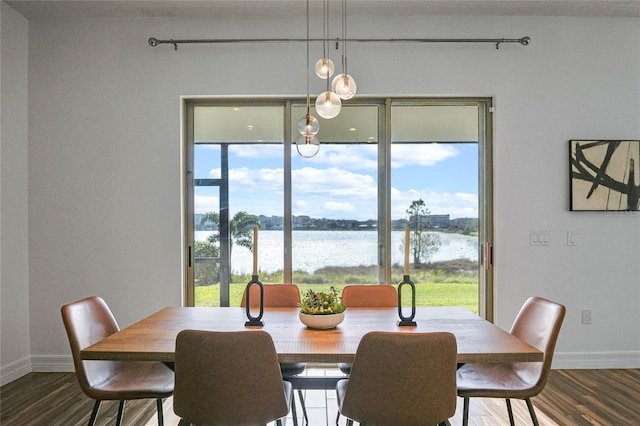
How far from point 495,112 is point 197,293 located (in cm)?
289

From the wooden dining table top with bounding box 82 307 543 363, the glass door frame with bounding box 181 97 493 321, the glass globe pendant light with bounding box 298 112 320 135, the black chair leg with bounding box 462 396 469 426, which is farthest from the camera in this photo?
the glass door frame with bounding box 181 97 493 321

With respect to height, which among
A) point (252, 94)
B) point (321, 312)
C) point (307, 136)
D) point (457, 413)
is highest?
point (252, 94)

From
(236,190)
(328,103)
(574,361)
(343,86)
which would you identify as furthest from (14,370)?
(574,361)

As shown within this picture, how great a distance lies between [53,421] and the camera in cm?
266

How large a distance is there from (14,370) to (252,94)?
2811 millimetres

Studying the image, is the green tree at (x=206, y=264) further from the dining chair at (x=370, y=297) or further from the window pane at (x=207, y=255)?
the dining chair at (x=370, y=297)

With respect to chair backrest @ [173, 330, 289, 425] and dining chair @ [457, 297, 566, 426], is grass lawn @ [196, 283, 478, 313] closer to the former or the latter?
dining chair @ [457, 297, 566, 426]

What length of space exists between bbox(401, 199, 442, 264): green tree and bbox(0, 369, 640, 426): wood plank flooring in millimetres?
1234

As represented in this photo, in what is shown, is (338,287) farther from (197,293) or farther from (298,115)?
(298,115)

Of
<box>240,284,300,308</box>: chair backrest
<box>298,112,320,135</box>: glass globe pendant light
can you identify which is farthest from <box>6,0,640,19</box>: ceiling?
<box>240,284,300,308</box>: chair backrest

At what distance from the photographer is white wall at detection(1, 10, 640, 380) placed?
11.8 feet

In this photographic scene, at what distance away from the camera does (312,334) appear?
1932mm

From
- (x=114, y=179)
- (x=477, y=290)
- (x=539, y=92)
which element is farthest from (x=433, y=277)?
(x=114, y=179)

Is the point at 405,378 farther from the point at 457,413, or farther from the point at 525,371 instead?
the point at 457,413
